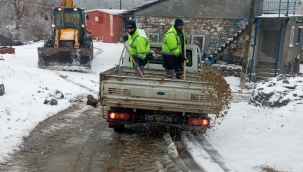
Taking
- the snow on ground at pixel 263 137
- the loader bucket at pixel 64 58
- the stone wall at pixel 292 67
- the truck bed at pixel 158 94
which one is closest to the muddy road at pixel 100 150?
the snow on ground at pixel 263 137

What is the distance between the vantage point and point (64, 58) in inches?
637

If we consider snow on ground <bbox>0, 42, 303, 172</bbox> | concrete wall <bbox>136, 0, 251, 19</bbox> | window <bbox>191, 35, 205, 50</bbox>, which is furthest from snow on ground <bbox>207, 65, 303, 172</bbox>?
window <bbox>191, 35, 205, 50</bbox>

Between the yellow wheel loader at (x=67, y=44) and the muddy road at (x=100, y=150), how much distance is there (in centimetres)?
826

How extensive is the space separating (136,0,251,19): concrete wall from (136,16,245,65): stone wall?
0.28 meters

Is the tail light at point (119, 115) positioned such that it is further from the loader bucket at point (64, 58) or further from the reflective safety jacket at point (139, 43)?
the loader bucket at point (64, 58)

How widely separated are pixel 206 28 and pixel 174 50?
12.8 metres

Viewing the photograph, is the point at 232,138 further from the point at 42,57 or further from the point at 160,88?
the point at 42,57

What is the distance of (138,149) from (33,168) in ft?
6.10

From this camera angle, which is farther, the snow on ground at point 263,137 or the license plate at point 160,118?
the license plate at point 160,118

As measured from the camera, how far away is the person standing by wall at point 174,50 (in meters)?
7.57

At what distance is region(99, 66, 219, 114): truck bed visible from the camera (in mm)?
6129

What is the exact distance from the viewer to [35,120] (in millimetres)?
7875

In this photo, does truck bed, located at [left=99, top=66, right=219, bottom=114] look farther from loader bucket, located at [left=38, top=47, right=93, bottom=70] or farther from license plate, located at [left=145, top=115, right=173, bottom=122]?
loader bucket, located at [left=38, top=47, right=93, bottom=70]

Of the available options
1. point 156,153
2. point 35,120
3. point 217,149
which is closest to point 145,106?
point 156,153
